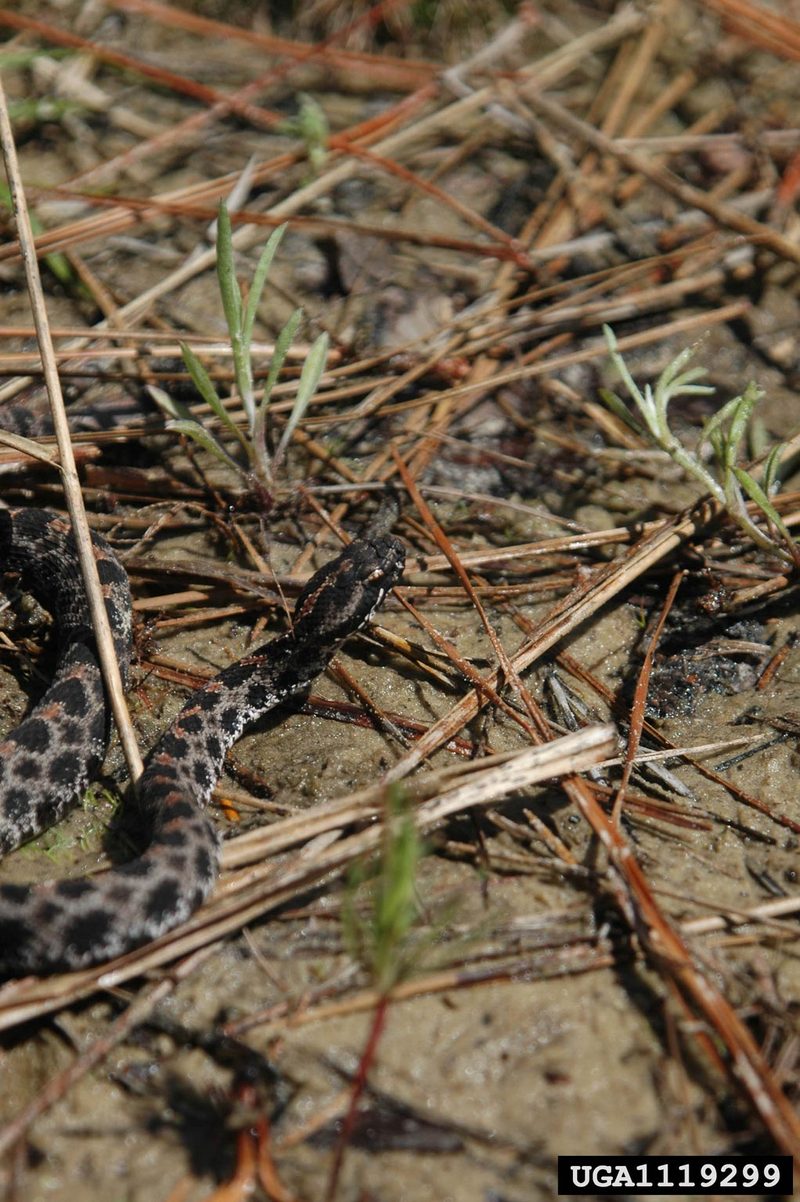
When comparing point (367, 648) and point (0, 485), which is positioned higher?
point (0, 485)

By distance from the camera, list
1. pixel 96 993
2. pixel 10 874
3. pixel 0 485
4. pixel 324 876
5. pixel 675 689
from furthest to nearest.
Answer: pixel 0 485 → pixel 675 689 → pixel 10 874 → pixel 324 876 → pixel 96 993

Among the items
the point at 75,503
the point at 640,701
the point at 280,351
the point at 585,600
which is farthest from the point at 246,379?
the point at 640,701

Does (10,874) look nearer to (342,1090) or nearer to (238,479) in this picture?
(342,1090)

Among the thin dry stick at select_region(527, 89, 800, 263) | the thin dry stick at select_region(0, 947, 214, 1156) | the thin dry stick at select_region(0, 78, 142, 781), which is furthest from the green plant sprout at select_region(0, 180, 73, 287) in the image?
the thin dry stick at select_region(0, 947, 214, 1156)

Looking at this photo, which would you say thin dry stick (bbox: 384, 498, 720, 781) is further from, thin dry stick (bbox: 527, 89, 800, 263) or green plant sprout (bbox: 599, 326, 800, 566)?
thin dry stick (bbox: 527, 89, 800, 263)

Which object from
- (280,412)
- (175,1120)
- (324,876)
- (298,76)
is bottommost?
(175,1120)

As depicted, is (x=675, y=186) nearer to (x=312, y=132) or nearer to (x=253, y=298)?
(x=312, y=132)

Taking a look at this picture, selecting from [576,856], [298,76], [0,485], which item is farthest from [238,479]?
[298,76]
